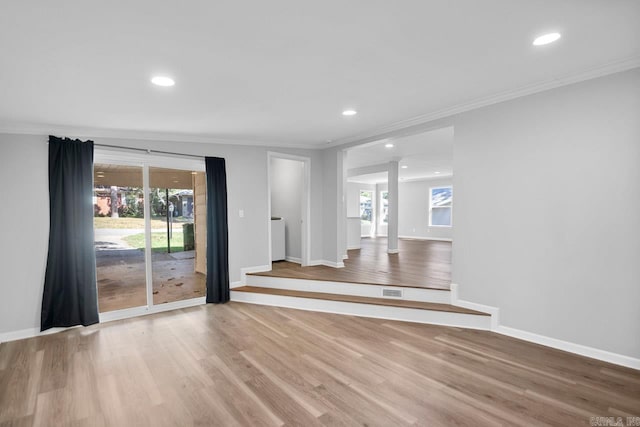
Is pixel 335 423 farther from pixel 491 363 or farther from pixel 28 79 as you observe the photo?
pixel 28 79

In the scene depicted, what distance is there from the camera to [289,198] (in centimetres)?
644

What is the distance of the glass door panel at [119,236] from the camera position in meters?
4.14

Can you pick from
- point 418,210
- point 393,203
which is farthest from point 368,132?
point 418,210

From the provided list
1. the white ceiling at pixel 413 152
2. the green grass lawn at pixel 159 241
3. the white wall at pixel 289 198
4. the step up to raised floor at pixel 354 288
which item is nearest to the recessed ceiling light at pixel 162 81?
the green grass lawn at pixel 159 241

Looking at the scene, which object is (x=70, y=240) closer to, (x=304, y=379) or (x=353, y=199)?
(x=304, y=379)

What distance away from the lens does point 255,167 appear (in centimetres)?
518

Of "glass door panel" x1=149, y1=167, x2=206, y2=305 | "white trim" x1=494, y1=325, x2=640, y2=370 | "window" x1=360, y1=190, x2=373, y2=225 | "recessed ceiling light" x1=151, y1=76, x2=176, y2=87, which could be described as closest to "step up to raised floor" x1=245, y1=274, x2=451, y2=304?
"white trim" x1=494, y1=325, x2=640, y2=370

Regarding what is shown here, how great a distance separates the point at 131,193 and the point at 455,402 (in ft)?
14.9

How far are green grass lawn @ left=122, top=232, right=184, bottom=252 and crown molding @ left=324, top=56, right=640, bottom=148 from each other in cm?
314

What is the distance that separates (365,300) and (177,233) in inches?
118

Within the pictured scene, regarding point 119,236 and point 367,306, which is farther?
point 119,236

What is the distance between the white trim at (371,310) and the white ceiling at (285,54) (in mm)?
2452

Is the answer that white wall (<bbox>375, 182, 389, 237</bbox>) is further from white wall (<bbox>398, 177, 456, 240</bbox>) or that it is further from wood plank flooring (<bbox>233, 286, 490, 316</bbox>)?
wood plank flooring (<bbox>233, 286, 490, 316</bbox>)

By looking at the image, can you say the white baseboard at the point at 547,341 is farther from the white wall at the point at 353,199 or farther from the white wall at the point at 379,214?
the white wall at the point at 379,214
